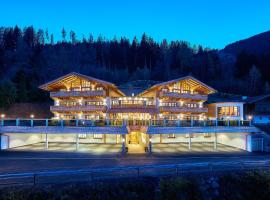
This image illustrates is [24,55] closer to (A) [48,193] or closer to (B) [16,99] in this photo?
(B) [16,99]

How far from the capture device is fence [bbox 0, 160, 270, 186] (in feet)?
50.5

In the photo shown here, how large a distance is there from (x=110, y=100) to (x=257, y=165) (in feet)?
82.6

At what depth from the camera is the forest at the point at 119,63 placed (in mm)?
67688

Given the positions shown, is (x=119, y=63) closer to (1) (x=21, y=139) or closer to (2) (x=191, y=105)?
(2) (x=191, y=105)

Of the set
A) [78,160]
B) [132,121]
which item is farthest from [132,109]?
[78,160]

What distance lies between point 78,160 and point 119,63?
237 feet

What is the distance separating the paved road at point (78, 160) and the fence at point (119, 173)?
9.02 feet

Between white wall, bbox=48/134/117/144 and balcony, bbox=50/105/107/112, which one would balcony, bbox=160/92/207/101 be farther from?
white wall, bbox=48/134/117/144

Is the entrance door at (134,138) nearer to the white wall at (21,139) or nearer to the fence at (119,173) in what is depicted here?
the white wall at (21,139)

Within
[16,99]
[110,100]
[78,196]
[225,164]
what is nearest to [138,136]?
[110,100]

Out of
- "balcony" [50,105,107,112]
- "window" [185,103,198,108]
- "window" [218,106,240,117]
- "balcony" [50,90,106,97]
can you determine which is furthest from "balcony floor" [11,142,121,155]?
"window" [218,106,240,117]

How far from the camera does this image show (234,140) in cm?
3300

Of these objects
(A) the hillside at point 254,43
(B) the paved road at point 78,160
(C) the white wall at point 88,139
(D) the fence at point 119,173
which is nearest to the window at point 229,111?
(B) the paved road at point 78,160

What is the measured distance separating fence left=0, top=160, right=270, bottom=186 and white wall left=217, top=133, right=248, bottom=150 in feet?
37.6
